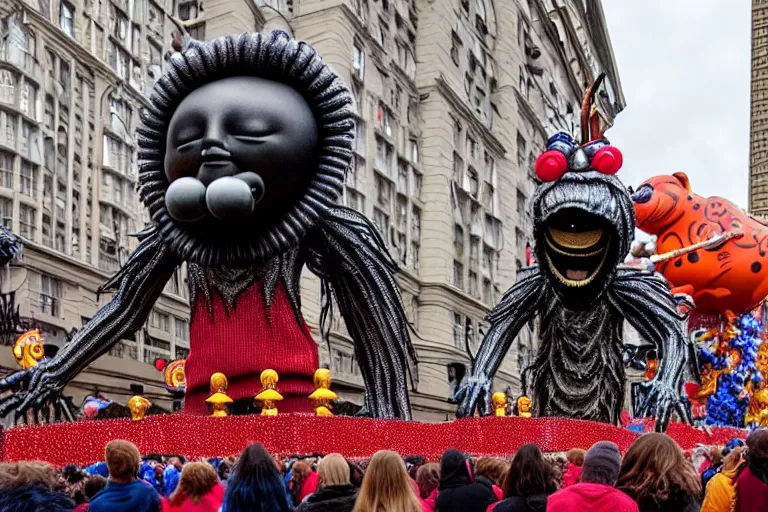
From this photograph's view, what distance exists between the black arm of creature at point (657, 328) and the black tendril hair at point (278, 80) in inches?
99.7

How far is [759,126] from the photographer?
23469 millimetres

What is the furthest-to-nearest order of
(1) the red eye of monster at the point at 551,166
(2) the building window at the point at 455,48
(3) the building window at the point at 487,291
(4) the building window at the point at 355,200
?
(3) the building window at the point at 487,291, (2) the building window at the point at 455,48, (4) the building window at the point at 355,200, (1) the red eye of monster at the point at 551,166

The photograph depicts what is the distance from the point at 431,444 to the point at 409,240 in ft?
67.7

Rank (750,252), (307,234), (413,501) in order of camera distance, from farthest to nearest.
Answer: (750,252) < (307,234) < (413,501)

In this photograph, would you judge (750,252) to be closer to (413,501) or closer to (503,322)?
(503,322)

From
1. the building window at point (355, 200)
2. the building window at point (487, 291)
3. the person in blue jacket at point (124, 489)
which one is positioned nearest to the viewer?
the person in blue jacket at point (124, 489)

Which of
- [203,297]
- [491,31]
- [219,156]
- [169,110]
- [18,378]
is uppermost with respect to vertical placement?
[491,31]

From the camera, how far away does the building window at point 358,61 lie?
24.1 meters

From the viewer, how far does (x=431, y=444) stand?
6527 mm

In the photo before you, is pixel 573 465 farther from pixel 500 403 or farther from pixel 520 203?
pixel 520 203

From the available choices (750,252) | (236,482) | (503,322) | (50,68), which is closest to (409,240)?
(50,68)

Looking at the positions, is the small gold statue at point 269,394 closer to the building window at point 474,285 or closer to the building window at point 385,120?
the building window at point 385,120

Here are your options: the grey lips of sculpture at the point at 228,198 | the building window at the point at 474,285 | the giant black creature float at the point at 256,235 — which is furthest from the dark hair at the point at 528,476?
the building window at the point at 474,285

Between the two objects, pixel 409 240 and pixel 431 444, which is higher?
pixel 409 240
